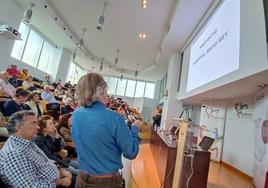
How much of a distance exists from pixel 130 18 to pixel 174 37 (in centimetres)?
138

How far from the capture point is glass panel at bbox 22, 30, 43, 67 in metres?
7.91

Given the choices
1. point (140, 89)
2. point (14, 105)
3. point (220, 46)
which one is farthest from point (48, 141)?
point (140, 89)

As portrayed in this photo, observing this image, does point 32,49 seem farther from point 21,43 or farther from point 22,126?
point 22,126

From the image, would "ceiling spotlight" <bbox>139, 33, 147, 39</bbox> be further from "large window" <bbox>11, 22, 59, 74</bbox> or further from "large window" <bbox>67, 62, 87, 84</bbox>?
"large window" <bbox>67, 62, 87, 84</bbox>

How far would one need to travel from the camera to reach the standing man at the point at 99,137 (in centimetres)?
112

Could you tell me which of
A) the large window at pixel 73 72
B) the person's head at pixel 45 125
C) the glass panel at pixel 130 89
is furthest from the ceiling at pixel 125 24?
the glass panel at pixel 130 89

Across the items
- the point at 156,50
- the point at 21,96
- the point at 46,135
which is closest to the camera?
the point at 46,135

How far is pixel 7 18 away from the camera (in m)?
5.68

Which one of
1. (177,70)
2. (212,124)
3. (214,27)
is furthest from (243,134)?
(177,70)

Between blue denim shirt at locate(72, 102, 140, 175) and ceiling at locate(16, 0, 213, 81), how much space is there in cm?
384

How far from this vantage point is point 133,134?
3.89 ft

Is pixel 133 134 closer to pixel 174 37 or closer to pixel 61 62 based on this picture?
pixel 174 37

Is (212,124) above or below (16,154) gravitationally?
above

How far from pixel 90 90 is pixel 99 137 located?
0.27 metres
